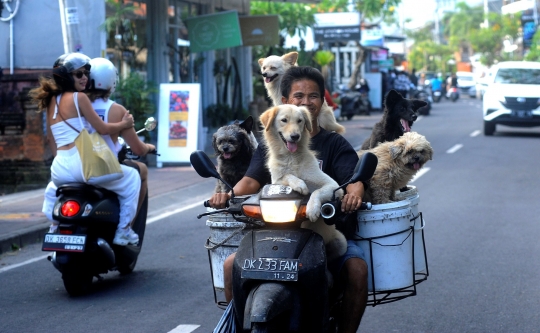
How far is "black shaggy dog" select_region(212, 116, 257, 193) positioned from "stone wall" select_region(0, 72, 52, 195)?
8076 mm

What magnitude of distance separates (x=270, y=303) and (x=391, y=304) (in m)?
3.11

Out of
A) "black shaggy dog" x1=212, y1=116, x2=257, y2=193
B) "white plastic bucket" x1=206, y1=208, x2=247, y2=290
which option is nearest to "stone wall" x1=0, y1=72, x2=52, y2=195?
"black shaggy dog" x1=212, y1=116, x2=257, y2=193

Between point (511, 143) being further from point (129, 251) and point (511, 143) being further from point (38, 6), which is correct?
point (129, 251)

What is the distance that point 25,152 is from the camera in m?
13.9

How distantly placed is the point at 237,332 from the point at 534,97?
65.9 feet

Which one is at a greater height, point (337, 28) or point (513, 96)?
point (337, 28)

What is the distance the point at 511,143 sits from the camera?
842 inches

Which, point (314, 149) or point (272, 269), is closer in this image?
point (272, 269)

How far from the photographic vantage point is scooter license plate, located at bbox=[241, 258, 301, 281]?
12.1 feet

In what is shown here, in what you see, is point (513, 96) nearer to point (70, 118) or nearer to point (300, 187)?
point (70, 118)

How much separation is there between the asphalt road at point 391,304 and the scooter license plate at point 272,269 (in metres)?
2.09

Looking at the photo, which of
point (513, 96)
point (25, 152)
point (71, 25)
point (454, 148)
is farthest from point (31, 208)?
point (513, 96)

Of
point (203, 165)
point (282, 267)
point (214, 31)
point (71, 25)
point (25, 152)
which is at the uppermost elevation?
point (214, 31)

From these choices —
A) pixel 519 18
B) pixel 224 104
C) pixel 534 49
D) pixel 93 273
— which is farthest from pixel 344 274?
pixel 519 18
